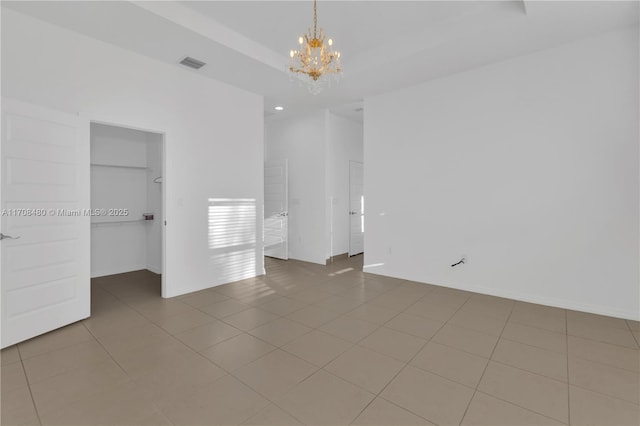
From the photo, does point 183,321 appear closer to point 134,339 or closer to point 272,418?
point 134,339

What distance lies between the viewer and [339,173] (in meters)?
6.34

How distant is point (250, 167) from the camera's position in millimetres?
4918

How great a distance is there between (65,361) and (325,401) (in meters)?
2.09

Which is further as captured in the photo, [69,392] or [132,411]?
[69,392]

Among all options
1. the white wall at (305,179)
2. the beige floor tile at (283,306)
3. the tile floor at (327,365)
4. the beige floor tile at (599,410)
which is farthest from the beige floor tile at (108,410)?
the white wall at (305,179)

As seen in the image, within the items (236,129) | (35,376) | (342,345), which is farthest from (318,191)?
(35,376)

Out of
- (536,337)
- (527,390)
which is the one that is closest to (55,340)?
(527,390)

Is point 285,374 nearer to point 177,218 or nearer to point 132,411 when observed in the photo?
point 132,411

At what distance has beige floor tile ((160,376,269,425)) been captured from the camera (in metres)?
1.75

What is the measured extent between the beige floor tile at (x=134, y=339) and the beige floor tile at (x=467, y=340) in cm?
245

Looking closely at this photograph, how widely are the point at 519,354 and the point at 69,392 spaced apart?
333 cm

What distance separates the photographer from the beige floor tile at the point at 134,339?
261cm

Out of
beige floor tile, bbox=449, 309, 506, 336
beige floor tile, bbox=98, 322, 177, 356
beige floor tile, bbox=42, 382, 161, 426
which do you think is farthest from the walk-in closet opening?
beige floor tile, bbox=449, 309, 506, 336

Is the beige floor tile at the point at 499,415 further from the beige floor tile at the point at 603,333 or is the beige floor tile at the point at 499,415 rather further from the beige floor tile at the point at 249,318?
the beige floor tile at the point at 249,318
